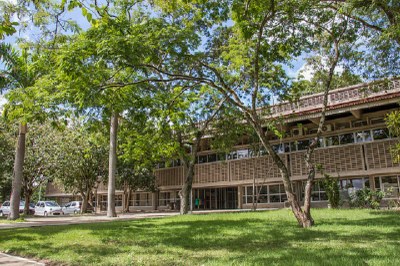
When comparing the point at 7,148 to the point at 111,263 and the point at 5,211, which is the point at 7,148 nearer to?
the point at 5,211

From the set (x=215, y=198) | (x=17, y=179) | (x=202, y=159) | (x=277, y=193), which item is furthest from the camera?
(x=215, y=198)

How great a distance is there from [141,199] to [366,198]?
2647cm

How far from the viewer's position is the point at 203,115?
18.5 metres

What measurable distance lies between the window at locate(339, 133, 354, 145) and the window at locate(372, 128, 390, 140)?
130 centimetres

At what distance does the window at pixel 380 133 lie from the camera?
21094mm

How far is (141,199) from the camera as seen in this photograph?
39.9 metres

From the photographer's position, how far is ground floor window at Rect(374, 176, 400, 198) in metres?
21.4

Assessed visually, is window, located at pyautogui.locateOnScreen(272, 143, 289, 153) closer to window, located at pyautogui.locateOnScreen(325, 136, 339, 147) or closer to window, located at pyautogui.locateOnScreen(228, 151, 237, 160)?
window, located at pyautogui.locateOnScreen(325, 136, 339, 147)

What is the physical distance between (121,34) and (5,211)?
113 ft

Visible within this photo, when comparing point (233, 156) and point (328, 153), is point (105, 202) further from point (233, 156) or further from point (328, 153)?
point (328, 153)

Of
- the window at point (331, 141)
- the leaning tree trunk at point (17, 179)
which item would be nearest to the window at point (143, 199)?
the leaning tree trunk at point (17, 179)

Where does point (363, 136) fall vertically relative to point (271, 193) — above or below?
above

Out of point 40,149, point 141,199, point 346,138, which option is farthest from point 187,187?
point 141,199

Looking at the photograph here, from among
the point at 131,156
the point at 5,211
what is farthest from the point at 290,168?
the point at 5,211
